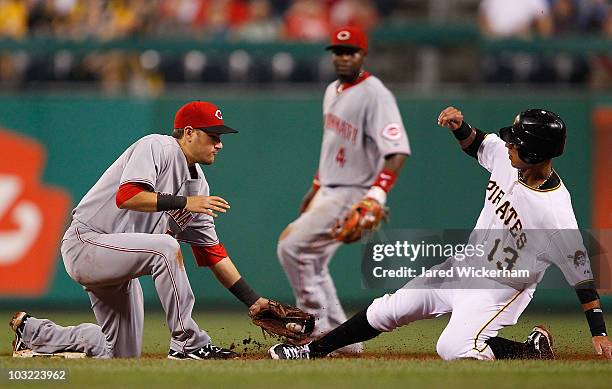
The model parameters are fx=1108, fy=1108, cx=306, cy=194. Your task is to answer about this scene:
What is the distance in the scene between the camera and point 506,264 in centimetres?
609

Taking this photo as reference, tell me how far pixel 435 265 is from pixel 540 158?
912 mm

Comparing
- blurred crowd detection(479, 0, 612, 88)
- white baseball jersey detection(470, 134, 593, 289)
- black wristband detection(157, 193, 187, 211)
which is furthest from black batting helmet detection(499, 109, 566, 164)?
blurred crowd detection(479, 0, 612, 88)

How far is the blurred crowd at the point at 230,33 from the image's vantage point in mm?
9820

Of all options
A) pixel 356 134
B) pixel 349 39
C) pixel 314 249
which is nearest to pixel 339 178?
pixel 356 134

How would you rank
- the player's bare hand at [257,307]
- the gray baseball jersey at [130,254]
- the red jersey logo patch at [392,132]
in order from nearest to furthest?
1. the gray baseball jersey at [130,254]
2. the player's bare hand at [257,307]
3. the red jersey logo patch at [392,132]

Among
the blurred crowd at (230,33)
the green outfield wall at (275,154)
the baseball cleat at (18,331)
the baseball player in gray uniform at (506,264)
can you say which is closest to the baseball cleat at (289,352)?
the baseball player in gray uniform at (506,264)

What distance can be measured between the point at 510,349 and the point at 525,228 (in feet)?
2.22

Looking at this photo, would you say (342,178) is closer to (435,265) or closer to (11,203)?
(435,265)

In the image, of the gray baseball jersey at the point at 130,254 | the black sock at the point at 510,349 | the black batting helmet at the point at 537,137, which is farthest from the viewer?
the black sock at the point at 510,349

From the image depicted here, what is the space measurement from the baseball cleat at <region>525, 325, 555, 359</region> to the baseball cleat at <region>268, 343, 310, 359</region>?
1245 mm

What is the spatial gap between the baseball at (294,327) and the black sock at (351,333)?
0.21 metres

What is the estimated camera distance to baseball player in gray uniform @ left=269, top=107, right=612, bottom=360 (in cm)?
584

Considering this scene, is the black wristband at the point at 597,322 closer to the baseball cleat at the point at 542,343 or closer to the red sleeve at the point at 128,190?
the baseball cleat at the point at 542,343

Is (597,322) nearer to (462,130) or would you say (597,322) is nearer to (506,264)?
(506,264)
